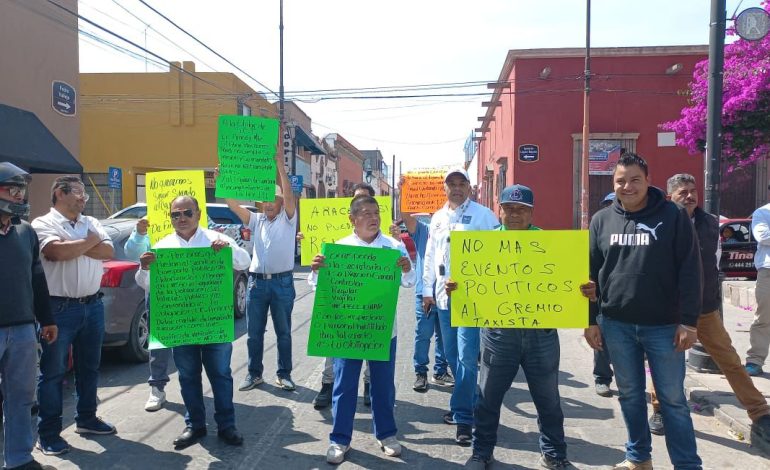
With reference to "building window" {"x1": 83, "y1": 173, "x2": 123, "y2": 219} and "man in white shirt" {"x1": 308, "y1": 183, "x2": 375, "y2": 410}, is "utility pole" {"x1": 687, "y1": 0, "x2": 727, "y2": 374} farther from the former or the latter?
"building window" {"x1": 83, "y1": 173, "x2": 123, "y2": 219}

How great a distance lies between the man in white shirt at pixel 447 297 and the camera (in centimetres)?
440

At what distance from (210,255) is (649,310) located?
3.05 metres

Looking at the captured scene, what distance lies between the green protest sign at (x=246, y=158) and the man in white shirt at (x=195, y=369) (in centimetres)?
100

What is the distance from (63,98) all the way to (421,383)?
484 inches

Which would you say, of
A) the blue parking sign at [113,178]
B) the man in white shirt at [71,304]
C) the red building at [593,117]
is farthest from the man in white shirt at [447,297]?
the red building at [593,117]

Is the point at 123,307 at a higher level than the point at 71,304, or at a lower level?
lower

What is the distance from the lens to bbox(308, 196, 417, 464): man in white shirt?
4145 mm

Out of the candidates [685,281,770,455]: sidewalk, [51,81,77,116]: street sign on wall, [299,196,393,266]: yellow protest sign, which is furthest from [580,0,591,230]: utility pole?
[299,196,393,266]: yellow protest sign

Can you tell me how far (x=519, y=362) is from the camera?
391 centimetres

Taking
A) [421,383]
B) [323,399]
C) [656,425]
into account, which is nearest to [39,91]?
[323,399]

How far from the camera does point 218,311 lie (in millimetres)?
4527

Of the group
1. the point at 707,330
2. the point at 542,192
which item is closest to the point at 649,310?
the point at 707,330

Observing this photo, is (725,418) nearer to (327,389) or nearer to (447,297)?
(447,297)

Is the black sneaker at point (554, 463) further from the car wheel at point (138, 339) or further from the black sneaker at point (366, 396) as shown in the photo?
the car wheel at point (138, 339)
